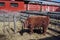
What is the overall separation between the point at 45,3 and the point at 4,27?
10.4 meters

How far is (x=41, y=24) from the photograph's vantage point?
409 inches

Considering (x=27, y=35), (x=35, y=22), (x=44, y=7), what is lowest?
(x=44, y=7)

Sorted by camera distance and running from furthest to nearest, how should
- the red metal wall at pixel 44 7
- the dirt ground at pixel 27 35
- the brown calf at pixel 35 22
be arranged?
A: the red metal wall at pixel 44 7, the brown calf at pixel 35 22, the dirt ground at pixel 27 35

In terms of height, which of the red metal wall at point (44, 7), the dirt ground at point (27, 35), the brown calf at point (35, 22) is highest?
the brown calf at point (35, 22)

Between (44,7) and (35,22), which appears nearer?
(35,22)

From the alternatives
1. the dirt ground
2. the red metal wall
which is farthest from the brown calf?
the red metal wall

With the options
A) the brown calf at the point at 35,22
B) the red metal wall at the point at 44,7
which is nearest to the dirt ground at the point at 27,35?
the brown calf at the point at 35,22

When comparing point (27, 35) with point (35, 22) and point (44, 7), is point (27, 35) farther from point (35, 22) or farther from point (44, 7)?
point (44, 7)

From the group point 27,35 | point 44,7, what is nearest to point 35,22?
point 27,35

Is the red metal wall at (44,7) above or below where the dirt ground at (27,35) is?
below

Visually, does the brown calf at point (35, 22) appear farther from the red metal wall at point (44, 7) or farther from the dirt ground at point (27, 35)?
the red metal wall at point (44, 7)

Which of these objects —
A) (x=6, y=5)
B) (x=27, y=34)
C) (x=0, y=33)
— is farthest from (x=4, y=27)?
(x=6, y=5)

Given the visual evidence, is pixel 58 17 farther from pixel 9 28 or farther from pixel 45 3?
pixel 45 3

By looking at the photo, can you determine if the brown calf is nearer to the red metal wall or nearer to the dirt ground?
the dirt ground
